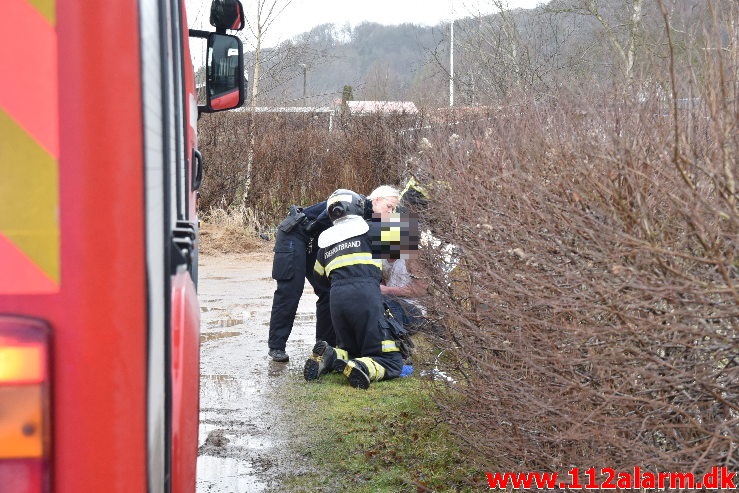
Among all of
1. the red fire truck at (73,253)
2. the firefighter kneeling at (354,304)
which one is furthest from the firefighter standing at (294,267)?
the red fire truck at (73,253)

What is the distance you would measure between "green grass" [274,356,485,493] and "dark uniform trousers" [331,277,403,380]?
0.20m

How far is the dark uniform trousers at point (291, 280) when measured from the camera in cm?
719

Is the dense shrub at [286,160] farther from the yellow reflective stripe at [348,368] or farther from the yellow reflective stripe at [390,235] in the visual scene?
the yellow reflective stripe at [348,368]

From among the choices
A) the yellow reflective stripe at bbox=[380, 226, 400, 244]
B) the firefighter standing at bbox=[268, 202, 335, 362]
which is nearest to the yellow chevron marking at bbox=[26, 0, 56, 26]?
the yellow reflective stripe at bbox=[380, 226, 400, 244]

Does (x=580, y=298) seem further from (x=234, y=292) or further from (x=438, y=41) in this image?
(x=438, y=41)

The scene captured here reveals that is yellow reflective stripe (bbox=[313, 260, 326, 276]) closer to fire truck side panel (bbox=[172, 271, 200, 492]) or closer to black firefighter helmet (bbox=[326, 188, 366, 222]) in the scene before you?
black firefighter helmet (bbox=[326, 188, 366, 222])

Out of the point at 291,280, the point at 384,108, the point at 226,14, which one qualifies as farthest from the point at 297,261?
the point at 384,108

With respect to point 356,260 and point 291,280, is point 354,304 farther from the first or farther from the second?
point 291,280

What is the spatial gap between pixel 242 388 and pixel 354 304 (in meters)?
1.11

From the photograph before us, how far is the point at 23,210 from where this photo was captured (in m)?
1.67

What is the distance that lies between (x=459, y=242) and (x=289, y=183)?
14.2 metres

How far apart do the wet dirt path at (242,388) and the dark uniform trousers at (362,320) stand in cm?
66

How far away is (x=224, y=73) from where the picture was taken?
4598mm

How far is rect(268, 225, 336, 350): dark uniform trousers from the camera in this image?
7188 millimetres
